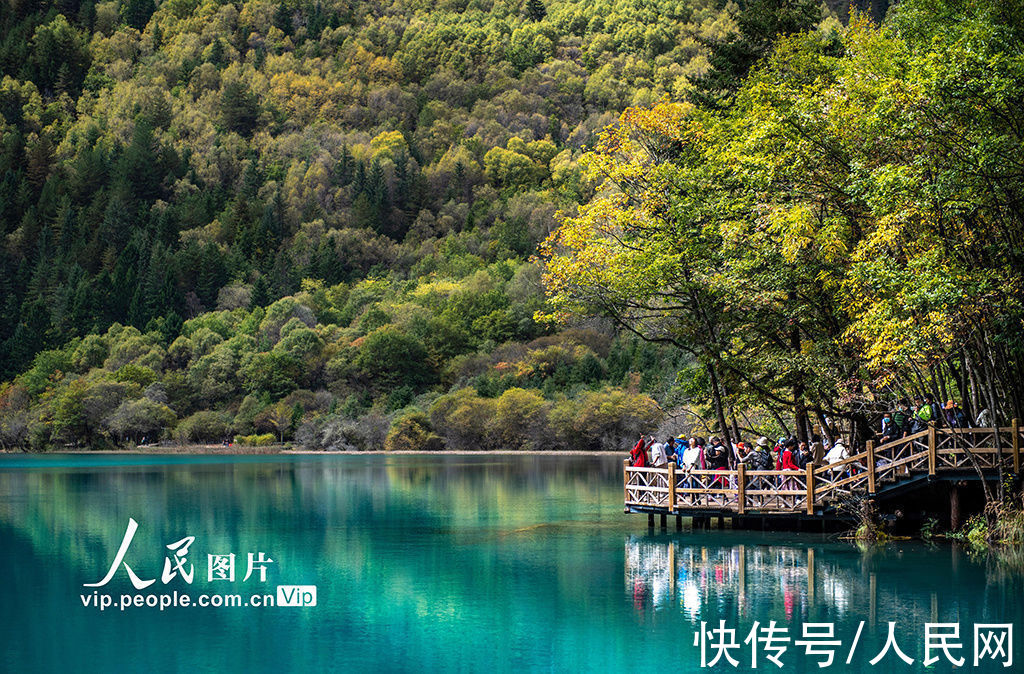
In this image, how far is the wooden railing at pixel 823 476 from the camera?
26453 mm

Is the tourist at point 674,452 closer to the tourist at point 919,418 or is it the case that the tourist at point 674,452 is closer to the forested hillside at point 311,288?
the tourist at point 919,418

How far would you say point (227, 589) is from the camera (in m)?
24.2

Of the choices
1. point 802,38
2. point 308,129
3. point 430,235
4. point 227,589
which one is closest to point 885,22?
point 802,38

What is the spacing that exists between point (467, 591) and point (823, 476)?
1056cm

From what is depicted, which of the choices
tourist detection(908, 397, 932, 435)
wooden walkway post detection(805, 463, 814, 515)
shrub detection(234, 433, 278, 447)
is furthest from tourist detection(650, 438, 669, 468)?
shrub detection(234, 433, 278, 447)

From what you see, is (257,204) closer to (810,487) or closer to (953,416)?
(810,487)

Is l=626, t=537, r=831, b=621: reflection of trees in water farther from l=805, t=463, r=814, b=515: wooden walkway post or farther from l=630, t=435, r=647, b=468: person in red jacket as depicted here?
l=630, t=435, r=647, b=468: person in red jacket

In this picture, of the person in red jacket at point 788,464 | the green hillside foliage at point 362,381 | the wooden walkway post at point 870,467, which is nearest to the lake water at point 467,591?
the person in red jacket at point 788,464

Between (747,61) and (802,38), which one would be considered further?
(747,61)

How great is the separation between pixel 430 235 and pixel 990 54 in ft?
497

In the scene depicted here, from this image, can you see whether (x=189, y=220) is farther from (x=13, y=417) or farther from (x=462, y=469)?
(x=462, y=469)

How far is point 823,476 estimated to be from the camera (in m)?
29.1

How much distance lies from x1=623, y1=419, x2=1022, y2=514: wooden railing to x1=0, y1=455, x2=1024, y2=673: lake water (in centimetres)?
100

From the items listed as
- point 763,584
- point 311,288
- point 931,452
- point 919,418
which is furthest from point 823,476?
point 311,288
